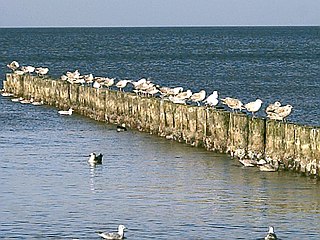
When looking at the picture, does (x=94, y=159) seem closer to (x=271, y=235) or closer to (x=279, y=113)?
(x=279, y=113)

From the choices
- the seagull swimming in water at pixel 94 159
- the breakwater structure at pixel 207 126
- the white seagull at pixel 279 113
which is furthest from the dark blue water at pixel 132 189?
the white seagull at pixel 279 113

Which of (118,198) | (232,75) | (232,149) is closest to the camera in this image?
(118,198)

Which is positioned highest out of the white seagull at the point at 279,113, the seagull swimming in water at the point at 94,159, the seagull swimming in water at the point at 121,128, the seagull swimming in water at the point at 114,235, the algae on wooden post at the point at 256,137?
the white seagull at the point at 279,113

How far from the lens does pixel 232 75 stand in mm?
74812

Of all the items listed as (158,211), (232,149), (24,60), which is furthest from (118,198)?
(24,60)

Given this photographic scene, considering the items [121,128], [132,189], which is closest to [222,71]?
[121,128]

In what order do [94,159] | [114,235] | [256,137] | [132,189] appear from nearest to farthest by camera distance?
[114,235]
[132,189]
[256,137]
[94,159]

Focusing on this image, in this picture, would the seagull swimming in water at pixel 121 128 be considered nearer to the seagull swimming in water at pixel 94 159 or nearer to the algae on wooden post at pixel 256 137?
the seagull swimming in water at pixel 94 159

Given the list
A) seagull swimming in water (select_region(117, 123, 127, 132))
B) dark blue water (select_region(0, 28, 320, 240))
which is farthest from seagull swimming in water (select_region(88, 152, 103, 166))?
seagull swimming in water (select_region(117, 123, 127, 132))

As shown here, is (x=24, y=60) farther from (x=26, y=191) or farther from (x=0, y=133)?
(x=26, y=191)

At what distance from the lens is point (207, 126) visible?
29.6m

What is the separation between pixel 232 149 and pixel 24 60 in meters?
75.8

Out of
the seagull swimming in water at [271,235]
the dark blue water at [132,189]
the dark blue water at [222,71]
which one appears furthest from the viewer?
the dark blue water at [222,71]

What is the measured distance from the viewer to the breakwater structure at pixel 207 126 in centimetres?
2475
